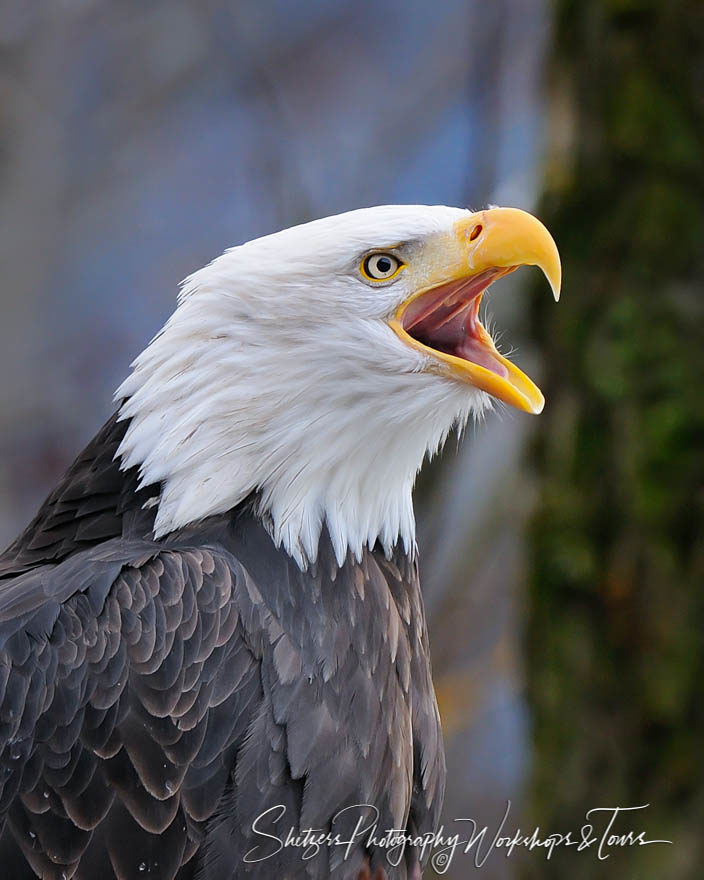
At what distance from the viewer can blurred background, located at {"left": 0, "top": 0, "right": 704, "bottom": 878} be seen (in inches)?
172

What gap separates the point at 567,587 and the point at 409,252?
250 cm

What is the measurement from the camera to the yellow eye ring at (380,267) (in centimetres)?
230

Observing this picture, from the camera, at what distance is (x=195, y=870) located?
6.98 feet

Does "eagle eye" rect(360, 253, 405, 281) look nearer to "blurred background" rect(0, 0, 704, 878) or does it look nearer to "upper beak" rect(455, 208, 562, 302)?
"upper beak" rect(455, 208, 562, 302)

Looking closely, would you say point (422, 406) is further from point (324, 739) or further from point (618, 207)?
point (618, 207)

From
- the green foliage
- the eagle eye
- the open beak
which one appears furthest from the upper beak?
the green foliage

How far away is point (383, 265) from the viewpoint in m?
2.31

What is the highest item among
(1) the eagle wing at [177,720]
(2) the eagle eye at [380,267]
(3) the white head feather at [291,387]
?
(2) the eagle eye at [380,267]

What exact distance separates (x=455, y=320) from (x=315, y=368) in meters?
0.34

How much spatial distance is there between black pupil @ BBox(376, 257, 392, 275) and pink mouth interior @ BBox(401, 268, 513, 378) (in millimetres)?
92

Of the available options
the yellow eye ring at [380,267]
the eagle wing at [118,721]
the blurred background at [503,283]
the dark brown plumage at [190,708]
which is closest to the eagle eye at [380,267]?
the yellow eye ring at [380,267]

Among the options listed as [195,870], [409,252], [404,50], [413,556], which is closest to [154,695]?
[195,870]

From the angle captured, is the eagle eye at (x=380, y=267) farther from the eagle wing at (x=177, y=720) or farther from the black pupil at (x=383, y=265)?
the eagle wing at (x=177, y=720)

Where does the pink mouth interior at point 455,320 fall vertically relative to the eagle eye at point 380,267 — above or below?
below
